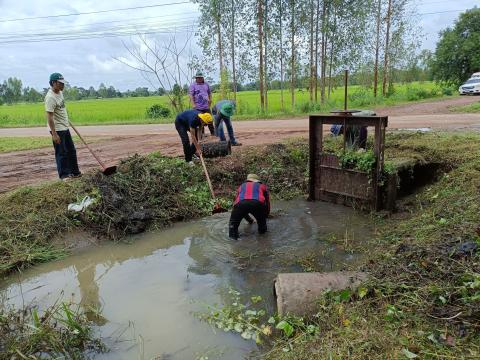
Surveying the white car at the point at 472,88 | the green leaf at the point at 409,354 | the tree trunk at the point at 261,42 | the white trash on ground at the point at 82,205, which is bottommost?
the white trash on ground at the point at 82,205

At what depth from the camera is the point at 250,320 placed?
13.8 feet

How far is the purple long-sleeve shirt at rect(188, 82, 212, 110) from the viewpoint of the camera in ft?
33.8

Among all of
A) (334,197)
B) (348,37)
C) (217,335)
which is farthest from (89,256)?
(348,37)

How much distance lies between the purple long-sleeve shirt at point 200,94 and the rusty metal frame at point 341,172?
359 centimetres

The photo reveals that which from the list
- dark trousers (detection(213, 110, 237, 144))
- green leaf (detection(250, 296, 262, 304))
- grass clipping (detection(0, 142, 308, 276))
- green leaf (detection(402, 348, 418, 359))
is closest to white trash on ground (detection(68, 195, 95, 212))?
grass clipping (detection(0, 142, 308, 276))

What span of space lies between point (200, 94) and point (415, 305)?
26.5 feet

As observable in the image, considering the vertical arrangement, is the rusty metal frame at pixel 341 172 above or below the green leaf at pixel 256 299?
above

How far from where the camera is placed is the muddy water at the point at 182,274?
404 centimetres

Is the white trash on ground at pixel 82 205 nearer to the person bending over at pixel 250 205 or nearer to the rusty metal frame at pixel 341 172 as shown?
the person bending over at pixel 250 205

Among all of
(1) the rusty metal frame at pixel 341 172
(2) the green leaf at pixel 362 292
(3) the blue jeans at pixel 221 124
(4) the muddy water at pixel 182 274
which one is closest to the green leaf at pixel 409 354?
(2) the green leaf at pixel 362 292

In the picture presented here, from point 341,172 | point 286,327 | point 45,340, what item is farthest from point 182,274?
point 341,172

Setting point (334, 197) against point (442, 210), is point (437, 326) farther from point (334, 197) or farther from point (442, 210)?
point (334, 197)

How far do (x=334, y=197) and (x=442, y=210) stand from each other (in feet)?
7.69

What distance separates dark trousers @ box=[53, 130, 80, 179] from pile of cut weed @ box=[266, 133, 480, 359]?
5947 mm
